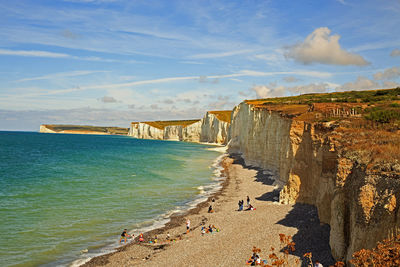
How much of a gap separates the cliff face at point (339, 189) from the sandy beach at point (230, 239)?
4.31 feet

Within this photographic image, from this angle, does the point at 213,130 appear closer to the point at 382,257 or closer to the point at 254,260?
the point at 254,260

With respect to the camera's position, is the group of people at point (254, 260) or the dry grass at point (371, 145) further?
the group of people at point (254, 260)

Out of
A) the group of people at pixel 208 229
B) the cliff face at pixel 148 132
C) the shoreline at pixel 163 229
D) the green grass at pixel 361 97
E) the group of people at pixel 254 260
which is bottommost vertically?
the shoreline at pixel 163 229

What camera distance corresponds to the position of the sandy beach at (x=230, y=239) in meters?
14.7

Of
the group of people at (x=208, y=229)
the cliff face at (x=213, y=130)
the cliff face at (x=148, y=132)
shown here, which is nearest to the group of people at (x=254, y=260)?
the group of people at (x=208, y=229)

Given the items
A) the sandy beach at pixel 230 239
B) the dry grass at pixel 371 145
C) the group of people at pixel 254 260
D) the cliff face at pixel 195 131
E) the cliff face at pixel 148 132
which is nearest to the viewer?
the dry grass at pixel 371 145

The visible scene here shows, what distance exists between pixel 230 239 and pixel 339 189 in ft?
25.4

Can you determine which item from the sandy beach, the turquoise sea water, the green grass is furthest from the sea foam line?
the green grass

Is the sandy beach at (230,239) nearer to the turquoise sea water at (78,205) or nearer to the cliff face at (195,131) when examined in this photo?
the turquoise sea water at (78,205)

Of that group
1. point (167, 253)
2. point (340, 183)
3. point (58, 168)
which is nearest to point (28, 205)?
point (167, 253)

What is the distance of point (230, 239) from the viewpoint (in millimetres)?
17453

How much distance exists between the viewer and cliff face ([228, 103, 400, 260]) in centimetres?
948

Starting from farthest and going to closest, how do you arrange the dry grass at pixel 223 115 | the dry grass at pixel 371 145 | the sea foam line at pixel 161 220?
the dry grass at pixel 223 115
the sea foam line at pixel 161 220
the dry grass at pixel 371 145

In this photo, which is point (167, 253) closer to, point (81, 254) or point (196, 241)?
point (196, 241)
